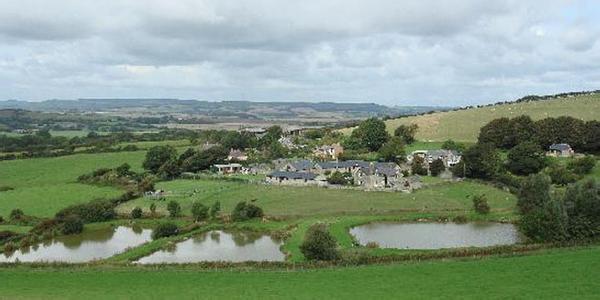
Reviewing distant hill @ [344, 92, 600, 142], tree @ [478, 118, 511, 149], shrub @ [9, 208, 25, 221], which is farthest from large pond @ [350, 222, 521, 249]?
distant hill @ [344, 92, 600, 142]

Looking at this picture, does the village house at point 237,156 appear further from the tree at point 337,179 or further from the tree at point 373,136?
the tree at point 337,179

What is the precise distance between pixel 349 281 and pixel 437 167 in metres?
45.8

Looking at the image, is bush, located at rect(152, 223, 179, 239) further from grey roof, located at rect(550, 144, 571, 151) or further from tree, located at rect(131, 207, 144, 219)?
grey roof, located at rect(550, 144, 571, 151)

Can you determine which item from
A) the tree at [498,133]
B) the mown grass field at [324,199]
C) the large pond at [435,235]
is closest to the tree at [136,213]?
the mown grass field at [324,199]

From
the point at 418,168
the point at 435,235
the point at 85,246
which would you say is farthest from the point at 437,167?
the point at 85,246

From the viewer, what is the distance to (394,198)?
2304 inches

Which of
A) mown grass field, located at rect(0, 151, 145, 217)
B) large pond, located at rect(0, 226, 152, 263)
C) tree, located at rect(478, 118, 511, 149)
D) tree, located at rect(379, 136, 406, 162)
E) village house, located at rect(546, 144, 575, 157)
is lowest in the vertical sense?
large pond, located at rect(0, 226, 152, 263)

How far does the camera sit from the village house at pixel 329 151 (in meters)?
90.4

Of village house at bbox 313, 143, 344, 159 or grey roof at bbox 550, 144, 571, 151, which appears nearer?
grey roof at bbox 550, 144, 571, 151

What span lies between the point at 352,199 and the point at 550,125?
36.6 meters

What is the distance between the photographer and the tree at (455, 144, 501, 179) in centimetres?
6694

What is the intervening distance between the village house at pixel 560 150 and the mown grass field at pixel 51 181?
2088 inches

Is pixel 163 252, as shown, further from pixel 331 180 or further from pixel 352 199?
pixel 331 180

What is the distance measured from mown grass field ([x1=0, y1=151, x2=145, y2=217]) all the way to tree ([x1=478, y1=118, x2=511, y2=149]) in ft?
162
